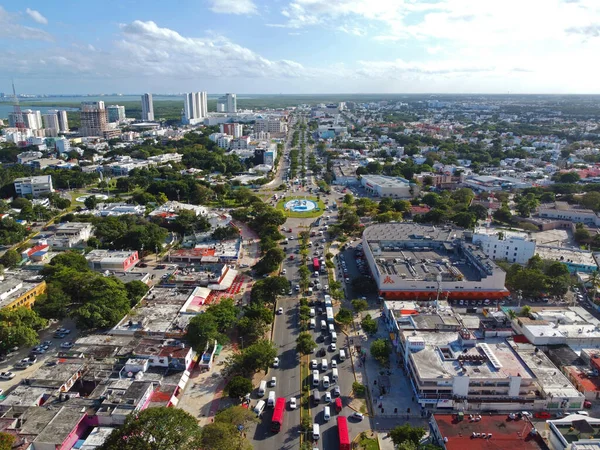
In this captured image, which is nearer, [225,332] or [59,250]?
[225,332]

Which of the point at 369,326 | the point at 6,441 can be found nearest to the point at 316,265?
the point at 369,326

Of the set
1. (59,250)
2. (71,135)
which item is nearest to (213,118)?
(71,135)

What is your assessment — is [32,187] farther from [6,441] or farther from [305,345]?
[305,345]

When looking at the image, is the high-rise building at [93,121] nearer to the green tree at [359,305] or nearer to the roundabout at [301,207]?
the roundabout at [301,207]

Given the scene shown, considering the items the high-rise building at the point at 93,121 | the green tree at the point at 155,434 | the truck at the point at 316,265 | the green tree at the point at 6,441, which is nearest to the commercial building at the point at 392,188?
the truck at the point at 316,265

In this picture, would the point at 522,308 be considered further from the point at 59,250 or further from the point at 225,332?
the point at 59,250

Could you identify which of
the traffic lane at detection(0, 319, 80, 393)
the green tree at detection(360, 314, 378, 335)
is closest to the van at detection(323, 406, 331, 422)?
the green tree at detection(360, 314, 378, 335)

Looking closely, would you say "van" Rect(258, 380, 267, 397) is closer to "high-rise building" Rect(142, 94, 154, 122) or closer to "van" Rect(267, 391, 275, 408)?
"van" Rect(267, 391, 275, 408)
